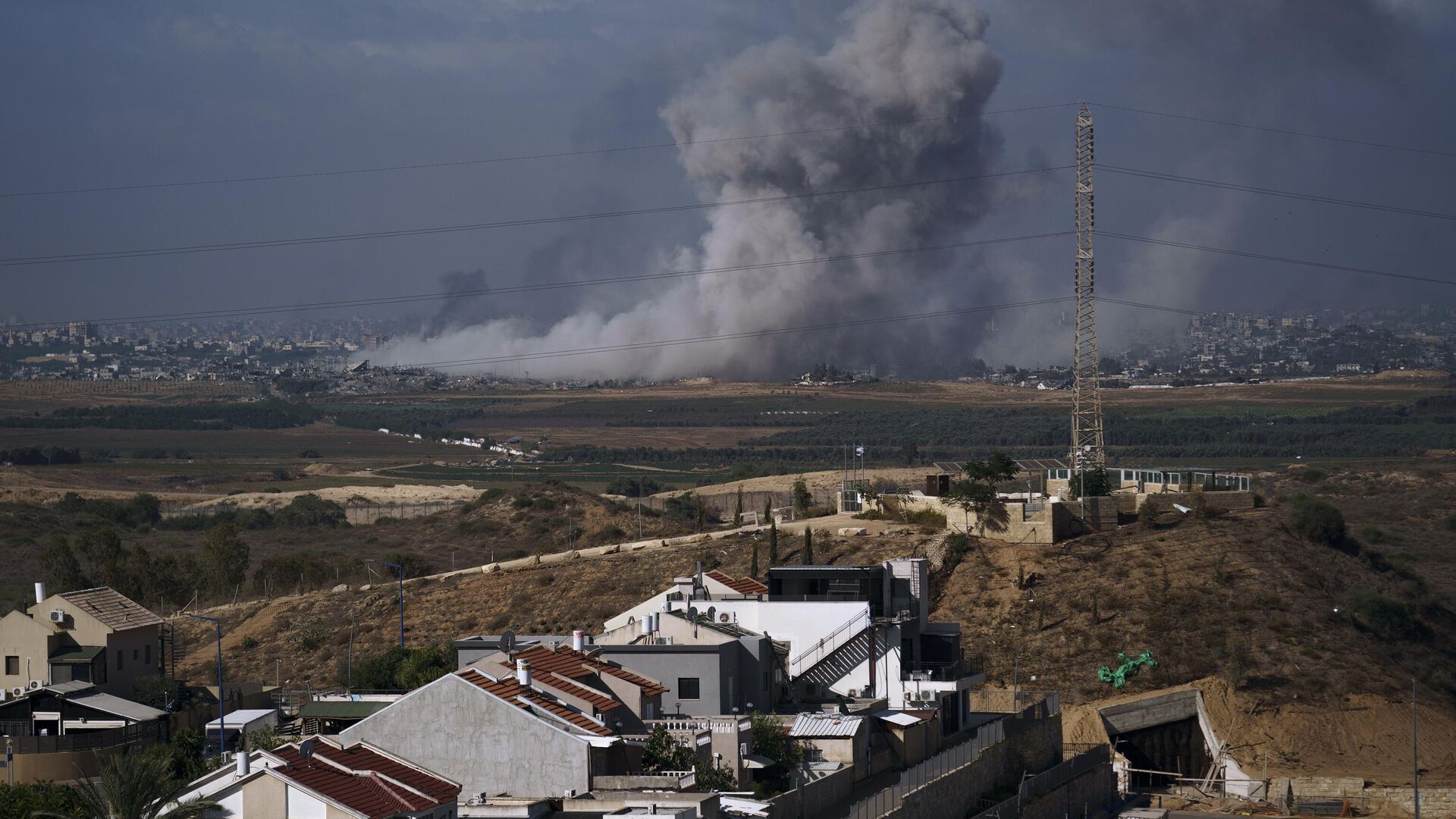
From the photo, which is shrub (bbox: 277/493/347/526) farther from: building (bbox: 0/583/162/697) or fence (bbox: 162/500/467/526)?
building (bbox: 0/583/162/697)

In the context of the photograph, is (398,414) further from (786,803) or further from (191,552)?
(786,803)

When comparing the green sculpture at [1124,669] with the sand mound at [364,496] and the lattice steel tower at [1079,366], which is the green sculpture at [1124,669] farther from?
the sand mound at [364,496]

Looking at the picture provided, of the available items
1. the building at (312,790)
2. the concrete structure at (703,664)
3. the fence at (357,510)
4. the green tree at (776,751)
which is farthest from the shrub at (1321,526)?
the fence at (357,510)

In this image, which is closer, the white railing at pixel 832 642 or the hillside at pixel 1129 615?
the white railing at pixel 832 642

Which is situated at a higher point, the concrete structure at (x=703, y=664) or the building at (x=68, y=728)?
the concrete structure at (x=703, y=664)

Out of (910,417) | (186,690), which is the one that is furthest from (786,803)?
(910,417)

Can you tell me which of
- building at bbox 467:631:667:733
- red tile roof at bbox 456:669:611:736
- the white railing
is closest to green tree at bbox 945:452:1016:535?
the white railing
